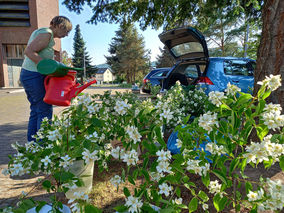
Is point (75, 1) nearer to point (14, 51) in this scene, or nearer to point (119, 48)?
point (14, 51)

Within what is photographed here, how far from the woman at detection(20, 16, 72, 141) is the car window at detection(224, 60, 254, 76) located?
3890mm

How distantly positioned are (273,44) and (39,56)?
283 cm

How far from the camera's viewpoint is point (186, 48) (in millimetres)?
4816

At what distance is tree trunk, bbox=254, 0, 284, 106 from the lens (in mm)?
2141

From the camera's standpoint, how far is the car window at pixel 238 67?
475cm

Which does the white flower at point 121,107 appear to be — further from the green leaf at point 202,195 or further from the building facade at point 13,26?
the building facade at point 13,26

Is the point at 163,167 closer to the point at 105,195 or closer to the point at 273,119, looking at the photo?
the point at 273,119

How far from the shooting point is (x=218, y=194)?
3.40 feet

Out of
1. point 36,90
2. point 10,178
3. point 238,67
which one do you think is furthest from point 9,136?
point 238,67

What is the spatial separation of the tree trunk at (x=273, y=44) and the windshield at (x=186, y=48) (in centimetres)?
201

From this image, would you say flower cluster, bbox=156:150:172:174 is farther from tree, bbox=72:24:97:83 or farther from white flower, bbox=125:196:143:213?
tree, bbox=72:24:97:83

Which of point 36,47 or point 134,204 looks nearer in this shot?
point 134,204

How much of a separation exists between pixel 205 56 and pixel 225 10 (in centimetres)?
254

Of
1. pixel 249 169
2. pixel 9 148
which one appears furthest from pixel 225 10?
pixel 9 148
